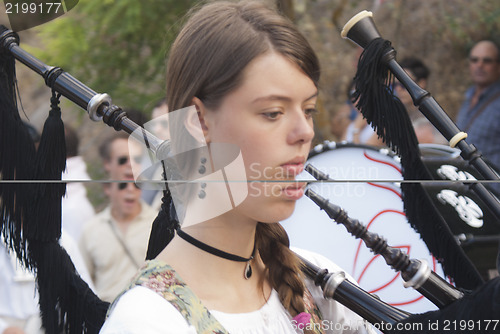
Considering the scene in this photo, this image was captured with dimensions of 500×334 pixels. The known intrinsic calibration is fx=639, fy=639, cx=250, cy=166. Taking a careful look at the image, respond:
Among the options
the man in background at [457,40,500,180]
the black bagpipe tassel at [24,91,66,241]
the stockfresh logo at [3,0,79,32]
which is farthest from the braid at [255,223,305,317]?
the man in background at [457,40,500,180]

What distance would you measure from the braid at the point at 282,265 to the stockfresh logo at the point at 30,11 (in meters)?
0.55

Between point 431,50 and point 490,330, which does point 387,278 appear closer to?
point 490,330

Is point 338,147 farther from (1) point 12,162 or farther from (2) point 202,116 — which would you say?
(1) point 12,162

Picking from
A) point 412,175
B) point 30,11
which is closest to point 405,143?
point 412,175

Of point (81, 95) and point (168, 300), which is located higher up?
point (81, 95)

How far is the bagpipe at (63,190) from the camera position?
0.93 m

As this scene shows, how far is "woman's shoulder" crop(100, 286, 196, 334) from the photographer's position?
80 centimetres

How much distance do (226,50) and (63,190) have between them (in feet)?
1.03

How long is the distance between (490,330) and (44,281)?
629mm

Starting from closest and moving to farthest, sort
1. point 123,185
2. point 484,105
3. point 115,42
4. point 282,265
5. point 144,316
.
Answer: point 144,316 < point 123,185 < point 282,265 < point 484,105 < point 115,42

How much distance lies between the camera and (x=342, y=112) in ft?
9.12

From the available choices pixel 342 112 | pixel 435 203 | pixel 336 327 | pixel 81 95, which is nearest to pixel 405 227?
pixel 435 203

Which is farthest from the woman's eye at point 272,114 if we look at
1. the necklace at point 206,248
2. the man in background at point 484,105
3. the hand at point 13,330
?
the man in background at point 484,105

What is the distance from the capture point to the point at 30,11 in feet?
4.28
